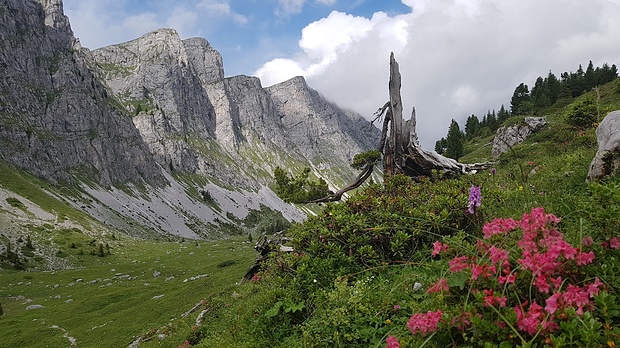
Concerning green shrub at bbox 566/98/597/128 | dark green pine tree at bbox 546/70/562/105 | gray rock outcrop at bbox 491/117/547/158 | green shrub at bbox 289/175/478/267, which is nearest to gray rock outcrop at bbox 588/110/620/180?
green shrub at bbox 289/175/478/267

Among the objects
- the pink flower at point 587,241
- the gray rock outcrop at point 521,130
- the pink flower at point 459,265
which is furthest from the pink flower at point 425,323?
the gray rock outcrop at point 521,130

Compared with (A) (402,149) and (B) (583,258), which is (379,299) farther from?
(A) (402,149)

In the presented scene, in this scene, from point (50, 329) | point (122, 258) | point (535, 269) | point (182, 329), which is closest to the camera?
point (535, 269)

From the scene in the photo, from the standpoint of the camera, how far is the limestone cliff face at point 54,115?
385ft

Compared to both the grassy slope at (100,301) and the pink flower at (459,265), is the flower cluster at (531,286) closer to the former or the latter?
the pink flower at (459,265)

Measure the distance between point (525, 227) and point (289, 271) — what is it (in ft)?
18.2

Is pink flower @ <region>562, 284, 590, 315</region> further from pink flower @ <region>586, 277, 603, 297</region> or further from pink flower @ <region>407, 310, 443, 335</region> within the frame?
pink flower @ <region>407, 310, 443, 335</region>

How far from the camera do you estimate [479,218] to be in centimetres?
735

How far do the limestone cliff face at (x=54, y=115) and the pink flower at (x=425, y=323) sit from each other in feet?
444

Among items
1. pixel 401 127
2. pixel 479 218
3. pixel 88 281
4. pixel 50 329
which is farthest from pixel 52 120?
pixel 479 218

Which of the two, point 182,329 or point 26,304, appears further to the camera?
point 26,304

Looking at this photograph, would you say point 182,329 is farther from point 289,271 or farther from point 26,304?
point 26,304

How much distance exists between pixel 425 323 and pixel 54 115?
175891 mm

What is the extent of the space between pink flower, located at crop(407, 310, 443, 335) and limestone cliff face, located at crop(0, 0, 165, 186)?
135451mm
